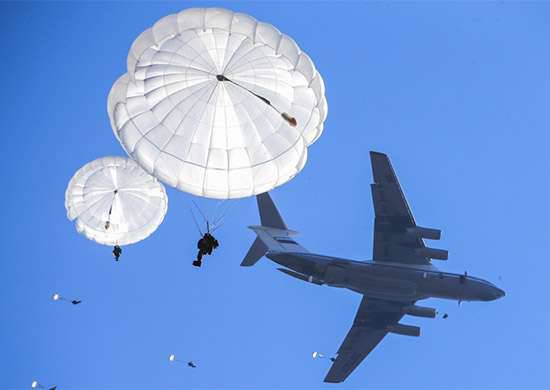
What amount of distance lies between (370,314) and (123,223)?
1897 centimetres

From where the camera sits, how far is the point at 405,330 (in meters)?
44.3

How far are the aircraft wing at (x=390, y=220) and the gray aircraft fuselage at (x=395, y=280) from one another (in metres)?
1.43

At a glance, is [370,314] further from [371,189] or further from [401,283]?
[371,189]

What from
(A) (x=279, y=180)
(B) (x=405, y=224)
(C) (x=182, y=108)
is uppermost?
(B) (x=405, y=224)

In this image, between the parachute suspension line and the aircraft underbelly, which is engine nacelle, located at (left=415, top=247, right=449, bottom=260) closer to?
the aircraft underbelly

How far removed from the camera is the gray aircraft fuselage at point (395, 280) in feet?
132

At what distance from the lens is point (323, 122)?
28297 mm

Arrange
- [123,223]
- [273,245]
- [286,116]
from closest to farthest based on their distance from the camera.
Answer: [286,116] < [123,223] < [273,245]

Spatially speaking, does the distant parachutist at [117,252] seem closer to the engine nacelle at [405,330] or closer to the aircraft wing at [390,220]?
the aircraft wing at [390,220]

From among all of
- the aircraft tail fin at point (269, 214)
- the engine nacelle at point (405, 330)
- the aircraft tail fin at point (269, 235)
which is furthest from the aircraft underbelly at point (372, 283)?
the aircraft tail fin at point (269, 214)

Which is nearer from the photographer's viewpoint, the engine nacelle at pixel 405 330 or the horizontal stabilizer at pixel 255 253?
the horizontal stabilizer at pixel 255 253

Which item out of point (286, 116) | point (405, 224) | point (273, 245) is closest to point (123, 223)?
point (273, 245)

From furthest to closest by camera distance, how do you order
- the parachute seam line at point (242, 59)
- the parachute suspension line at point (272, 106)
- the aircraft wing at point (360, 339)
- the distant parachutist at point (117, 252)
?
the aircraft wing at point (360, 339) → the distant parachutist at point (117, 252) → the parachute seam line at point (242, 59) → the parachute suspension line at point (272, 106)

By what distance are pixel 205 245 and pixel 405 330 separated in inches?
827
